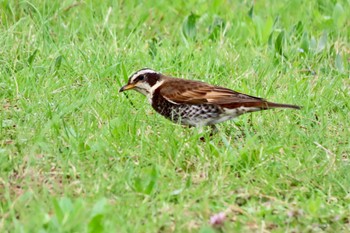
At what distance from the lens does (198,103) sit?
8.64 meters

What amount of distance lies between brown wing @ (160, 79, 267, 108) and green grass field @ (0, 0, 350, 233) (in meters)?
0.26

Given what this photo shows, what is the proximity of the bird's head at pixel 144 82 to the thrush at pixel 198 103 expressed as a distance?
0.07 feet

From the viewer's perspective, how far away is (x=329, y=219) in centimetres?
664

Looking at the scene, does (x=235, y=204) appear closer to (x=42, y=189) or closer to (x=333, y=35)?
(x=42, y=189)

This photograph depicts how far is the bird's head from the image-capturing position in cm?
888

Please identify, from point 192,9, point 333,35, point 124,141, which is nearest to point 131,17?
point 192,9

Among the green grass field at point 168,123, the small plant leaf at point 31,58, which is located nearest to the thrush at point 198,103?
the green grass field at point 168,123

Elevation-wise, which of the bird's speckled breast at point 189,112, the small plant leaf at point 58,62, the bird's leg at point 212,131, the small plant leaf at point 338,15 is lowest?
the small plant leaf at point 338,15

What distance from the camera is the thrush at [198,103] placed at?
27.7ft

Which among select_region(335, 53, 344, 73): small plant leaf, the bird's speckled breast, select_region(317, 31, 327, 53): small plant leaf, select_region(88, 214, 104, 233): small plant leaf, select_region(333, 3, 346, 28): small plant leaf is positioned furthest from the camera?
select_region(333, 3, 346, 28): small plant leaf

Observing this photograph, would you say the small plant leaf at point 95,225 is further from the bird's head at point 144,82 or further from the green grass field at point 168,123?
the bird's head at point 144,82

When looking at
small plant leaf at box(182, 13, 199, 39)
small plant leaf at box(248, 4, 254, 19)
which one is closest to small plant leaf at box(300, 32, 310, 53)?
small plant leaf at box(248, 4, 254, 19)

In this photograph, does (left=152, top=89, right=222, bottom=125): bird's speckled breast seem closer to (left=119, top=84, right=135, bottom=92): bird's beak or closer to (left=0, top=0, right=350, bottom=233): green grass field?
(left=0, top=0, right=350, bottom=233): green grass field

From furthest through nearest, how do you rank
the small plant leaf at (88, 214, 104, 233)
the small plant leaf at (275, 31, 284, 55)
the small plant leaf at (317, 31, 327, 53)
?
the small plant leaf at (317, 31, 327, 53) → the small plant leaf at (275, 31, 284, 55) → the small plant leaf at (88, 214, 104, 233)
